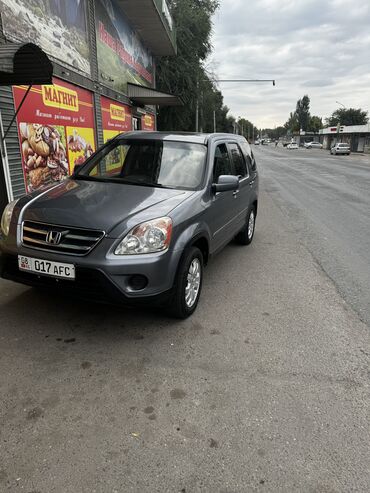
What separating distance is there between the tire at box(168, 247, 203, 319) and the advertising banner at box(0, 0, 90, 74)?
4.80 m

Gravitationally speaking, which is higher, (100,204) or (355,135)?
(355,135)

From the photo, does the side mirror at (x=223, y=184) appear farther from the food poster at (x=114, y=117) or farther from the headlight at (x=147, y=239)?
the food poster at (x=114, y=117)

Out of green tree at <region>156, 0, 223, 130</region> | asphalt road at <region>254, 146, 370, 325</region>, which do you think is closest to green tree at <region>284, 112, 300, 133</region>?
green tree at <region>156, 0, 223, 130</region>

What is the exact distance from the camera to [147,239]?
10.7ft

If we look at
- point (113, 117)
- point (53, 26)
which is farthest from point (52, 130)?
point (113, 117)

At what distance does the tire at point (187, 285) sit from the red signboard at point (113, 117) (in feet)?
27.2

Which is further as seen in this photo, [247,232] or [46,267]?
[247,232]

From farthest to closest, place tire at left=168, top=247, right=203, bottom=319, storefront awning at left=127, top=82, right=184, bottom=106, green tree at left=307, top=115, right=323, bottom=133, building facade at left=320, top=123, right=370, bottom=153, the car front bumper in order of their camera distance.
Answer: green tree at left=307, top=115, right=323, bottom=133
building facade at left=320, top=123, right=370, bottom=153
storefront awning at left=127, top=82, right=184, bottom=106
tire at left=168, top=247, right=203, bottom=319
the car front bumper

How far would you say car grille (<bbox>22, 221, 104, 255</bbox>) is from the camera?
322 cm

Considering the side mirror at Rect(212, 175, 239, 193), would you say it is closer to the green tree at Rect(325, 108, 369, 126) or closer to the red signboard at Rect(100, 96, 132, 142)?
the red signboard at Rect(100, 96, 132, 142)

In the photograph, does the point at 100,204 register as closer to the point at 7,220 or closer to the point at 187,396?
the point at 7,220

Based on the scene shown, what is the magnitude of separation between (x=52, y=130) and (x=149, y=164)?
4205mm

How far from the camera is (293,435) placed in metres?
2.41

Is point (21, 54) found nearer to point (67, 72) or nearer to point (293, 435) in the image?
point (67, 72)
